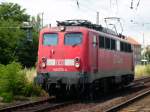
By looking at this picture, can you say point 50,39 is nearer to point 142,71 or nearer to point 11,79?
point 11,79

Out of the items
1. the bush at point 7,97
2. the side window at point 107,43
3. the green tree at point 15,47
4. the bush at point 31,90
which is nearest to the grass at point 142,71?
the green tree at point 15,47

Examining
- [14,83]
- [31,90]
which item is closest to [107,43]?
[31,90]

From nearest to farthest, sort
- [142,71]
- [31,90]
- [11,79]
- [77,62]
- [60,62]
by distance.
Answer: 1. [77,62]
2. [60,62]
3. [11,79]
4. [31,90]
5. [142,71]

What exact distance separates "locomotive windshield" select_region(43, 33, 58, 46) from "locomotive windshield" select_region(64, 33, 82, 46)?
19.7 inches

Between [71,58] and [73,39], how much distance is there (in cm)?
90

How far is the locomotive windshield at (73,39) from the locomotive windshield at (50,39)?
1.64 feet

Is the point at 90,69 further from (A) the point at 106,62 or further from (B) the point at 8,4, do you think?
(B) the point at 8,4

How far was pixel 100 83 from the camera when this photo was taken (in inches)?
957

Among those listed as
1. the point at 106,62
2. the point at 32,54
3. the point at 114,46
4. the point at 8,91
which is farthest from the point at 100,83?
the point at 32,54

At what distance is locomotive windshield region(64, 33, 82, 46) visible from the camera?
72.2 ft

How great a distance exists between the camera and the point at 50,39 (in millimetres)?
22625

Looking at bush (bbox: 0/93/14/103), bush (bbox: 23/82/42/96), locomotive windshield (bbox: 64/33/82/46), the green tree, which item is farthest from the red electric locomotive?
the green tree

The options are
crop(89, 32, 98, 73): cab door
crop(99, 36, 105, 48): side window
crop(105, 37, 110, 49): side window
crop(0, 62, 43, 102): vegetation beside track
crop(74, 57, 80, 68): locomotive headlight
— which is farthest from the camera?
crop(105, 37, 110, 49): side window

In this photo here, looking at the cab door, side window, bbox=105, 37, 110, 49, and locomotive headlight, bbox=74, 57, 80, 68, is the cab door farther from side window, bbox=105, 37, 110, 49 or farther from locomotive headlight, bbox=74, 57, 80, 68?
side window, bbox=105, 37, 110, 49
